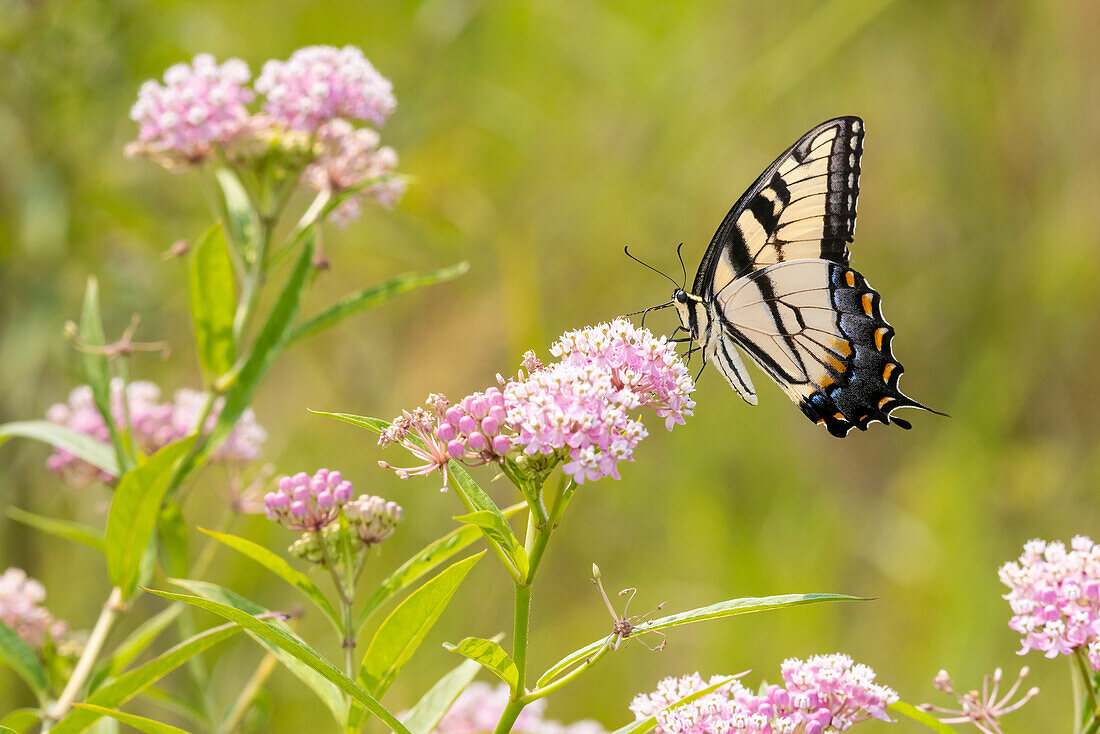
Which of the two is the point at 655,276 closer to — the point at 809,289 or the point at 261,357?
the point at 809,289

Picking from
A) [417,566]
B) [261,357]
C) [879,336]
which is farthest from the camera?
[879,336]

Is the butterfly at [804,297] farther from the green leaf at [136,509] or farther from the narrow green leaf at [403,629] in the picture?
the green leaf at [136,509]

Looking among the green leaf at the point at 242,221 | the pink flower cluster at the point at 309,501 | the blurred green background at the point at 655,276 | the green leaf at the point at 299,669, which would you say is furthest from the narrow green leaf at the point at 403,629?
the blurred green background at the point at 655,276

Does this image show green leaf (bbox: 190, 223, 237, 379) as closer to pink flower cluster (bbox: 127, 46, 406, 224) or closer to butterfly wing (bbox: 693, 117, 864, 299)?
pink flower cluster (bbox: 127, 46, 406, 224)

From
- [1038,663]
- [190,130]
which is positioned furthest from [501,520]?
[1038,663]

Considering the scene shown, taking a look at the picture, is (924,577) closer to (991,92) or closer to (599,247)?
(599,247)

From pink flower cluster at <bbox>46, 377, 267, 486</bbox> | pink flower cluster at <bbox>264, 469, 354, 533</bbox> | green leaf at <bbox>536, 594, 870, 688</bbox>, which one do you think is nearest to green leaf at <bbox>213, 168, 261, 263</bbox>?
pink flower cluster at <bbox>46, 377, 267, 486</bbox>

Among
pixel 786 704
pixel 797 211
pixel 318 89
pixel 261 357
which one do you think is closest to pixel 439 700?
pixel 786 704
